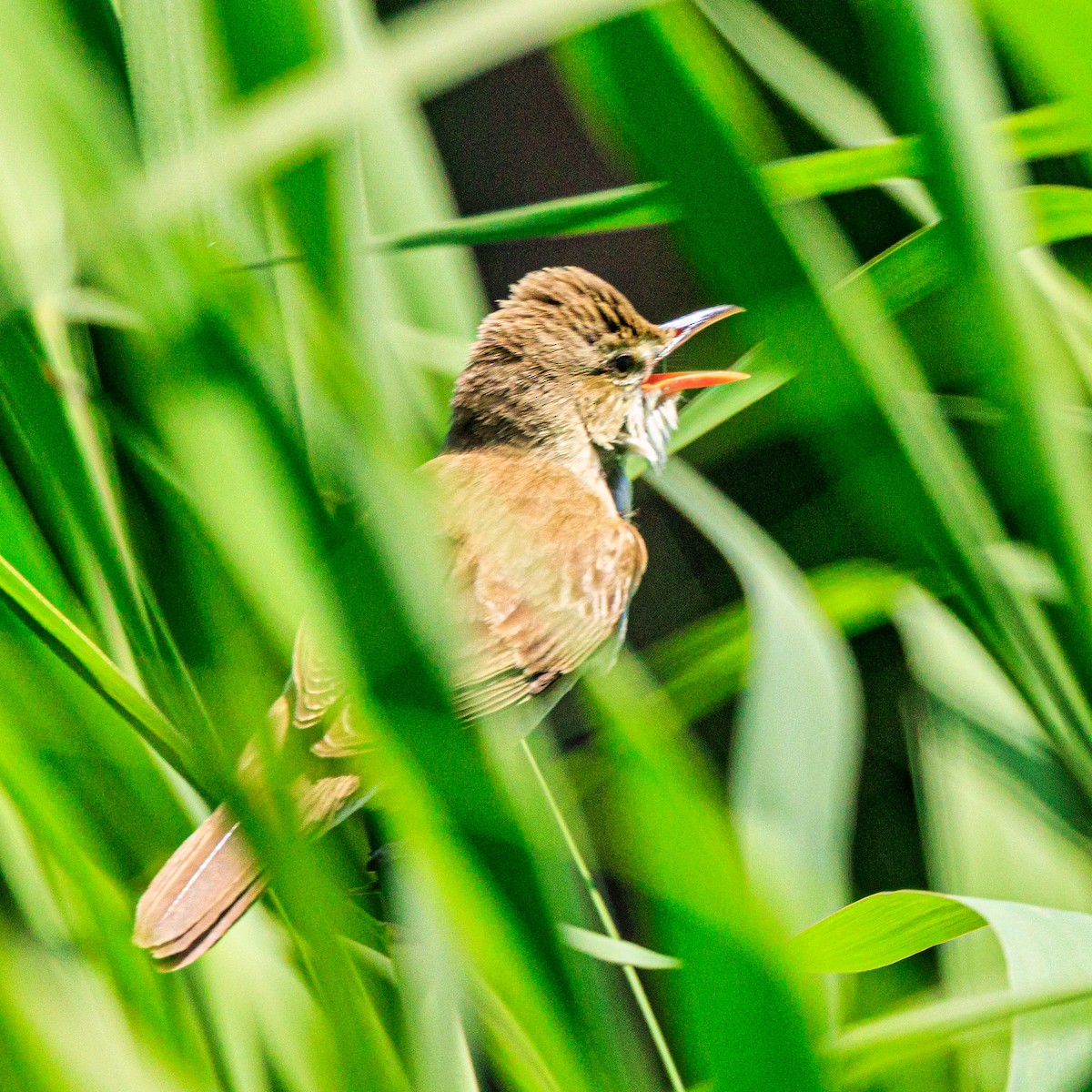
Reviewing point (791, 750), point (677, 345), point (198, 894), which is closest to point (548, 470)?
point (677, 345)

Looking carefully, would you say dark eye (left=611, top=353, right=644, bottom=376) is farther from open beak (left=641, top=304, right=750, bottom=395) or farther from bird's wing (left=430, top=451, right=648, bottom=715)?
bird's wing (left=430, top=451, right=648, bottom=715)

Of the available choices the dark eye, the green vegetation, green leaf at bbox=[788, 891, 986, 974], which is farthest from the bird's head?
green leaf at bbox=[788, 891, 986, 974]

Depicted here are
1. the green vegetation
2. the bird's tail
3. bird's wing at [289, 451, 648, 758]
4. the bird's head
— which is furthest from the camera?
the bird's head

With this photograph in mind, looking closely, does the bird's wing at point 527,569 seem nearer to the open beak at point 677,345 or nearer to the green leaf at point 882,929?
the open beak at point 677,345

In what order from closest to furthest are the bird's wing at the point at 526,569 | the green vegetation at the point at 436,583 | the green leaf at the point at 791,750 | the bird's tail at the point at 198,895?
1. the green vegetation at the point at 436,583
2. the green leaf at the point at 791,750
3. the bird's tail at the point at 198,895
4. the bird's wing at the point at 526,569

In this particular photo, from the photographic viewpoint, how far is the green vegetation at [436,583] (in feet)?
1.30

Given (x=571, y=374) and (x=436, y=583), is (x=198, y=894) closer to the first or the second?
(x=436, y=583)

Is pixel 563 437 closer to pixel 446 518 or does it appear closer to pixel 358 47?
pixel 446 518

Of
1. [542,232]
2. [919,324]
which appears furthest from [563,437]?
[542,232]

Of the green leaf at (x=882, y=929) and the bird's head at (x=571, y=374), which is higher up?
the bird's head at (x=571, y=374)

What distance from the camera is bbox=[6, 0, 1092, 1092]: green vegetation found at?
1.30 ft

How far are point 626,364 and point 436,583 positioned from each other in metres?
1.06

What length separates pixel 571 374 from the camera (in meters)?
1.38

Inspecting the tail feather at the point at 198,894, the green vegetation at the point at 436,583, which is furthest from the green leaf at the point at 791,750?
the tail feather at the point at 198,894
